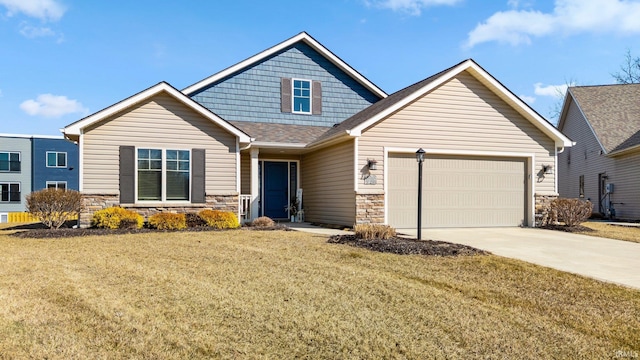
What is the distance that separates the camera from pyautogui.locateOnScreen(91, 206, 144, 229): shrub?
11586mm

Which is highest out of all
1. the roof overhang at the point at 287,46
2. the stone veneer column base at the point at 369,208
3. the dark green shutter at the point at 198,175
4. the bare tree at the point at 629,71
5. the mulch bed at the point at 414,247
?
the bare tree at the point at 629,71

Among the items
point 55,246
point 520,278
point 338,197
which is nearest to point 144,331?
point 520,278

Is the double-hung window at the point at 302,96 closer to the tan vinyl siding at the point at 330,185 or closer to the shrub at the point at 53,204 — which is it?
the tan vinyl siding at the point at 330,185

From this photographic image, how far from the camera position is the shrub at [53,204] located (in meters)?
11.3

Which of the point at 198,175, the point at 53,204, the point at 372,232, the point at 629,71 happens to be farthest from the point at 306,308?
the point at 629,71

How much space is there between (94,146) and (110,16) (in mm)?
4231

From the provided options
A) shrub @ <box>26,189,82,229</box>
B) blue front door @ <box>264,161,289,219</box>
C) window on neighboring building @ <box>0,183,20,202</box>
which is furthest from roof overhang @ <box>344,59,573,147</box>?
window on neighboring building @ <box>0,183,20,202</box>

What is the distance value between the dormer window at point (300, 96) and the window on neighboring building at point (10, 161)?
2622 cm

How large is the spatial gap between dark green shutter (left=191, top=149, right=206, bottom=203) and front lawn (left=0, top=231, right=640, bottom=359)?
17.2 feet

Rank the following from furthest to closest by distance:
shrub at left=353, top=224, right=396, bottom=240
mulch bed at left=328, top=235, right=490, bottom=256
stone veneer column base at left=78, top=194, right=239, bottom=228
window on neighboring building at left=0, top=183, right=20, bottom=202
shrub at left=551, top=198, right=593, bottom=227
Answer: window on neighboring building at left=0, top=183, right=20, bottom=202
shrub at left=551, top=198, right=593, bottom=227
stone veneer column base at left=78, top=194, right=239, bottom=228
shrub at left=353, top=224, right=396, bottom=240
mulch bed at left=328, top=235, right=490, bottom=256

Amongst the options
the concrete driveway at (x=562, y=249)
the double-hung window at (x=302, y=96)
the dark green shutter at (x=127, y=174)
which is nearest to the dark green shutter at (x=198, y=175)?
the dark green shutter at (x=127, y=174)

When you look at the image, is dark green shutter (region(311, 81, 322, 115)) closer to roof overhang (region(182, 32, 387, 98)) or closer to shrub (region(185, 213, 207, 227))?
roof overhang (region(182, 32, 387, 98))

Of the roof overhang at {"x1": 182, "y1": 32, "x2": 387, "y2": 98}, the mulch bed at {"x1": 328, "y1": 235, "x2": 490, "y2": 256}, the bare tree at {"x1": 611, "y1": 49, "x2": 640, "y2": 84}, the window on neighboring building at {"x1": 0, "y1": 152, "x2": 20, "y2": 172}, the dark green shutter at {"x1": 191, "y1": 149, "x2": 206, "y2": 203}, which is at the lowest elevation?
the mulch bed at {"x1": 328, "y1": 235, "x2": 490, "y2": 256}

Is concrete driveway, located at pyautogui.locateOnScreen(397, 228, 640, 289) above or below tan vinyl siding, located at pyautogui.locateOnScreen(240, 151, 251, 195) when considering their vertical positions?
below
